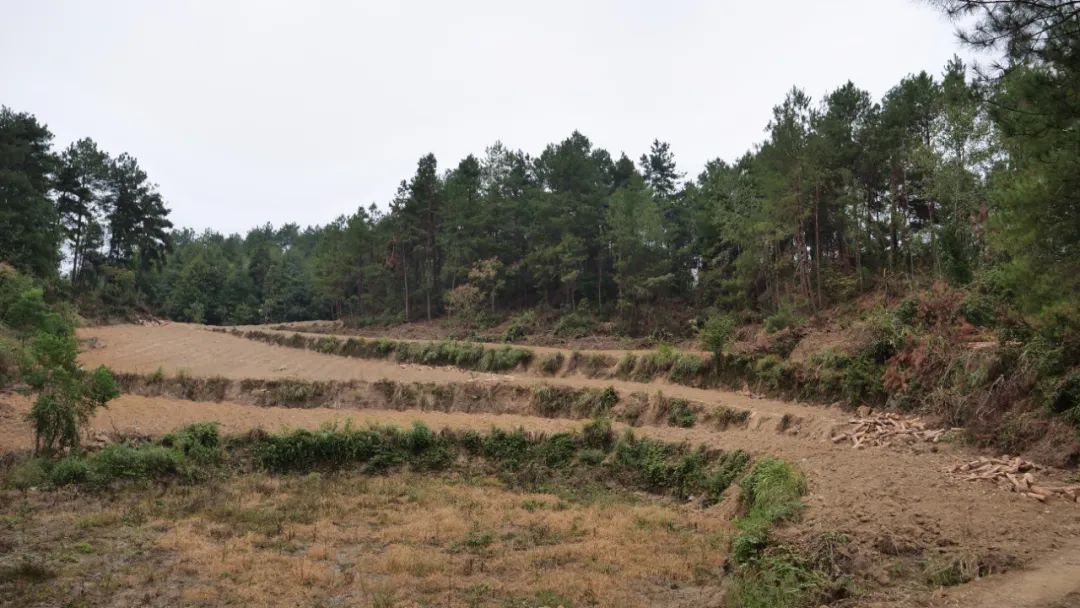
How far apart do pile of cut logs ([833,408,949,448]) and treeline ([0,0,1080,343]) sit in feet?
12.4

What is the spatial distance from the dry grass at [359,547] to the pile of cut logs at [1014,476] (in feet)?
15.1

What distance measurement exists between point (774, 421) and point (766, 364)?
457cm

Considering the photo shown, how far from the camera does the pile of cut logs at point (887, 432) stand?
558 inches

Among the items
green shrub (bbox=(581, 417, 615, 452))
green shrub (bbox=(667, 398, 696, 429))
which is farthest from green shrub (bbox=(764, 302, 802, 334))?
green shrub (bbox=(581, 417, 615, 452))

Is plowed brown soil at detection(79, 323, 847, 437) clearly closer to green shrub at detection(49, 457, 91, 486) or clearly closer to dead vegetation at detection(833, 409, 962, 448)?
dead vegetation at detection(833, 409, 962, 448)

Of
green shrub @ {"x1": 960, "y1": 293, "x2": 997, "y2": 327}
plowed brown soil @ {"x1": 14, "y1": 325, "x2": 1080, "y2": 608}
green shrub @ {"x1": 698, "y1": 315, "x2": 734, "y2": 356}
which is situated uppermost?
green shrub @ {"x1": 960, "y1": 293, "x2": 997, "y2": 327}

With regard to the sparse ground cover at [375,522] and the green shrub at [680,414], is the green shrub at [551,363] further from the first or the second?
the sparse ground cover at [375,522]

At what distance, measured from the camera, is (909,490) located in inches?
428

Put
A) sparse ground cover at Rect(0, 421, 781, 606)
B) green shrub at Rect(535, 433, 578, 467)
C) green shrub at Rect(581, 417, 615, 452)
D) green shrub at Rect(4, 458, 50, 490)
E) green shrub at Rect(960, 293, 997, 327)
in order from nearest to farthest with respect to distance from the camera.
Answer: sparse ground cover at Rect(0, 421, 781, 606), green shrub at Rect(4, 458, 50, 490), green shrub at Rect(960, 293, 997, 327), green shrub at Rect(535, 433, 578, 467), green shrub at Rect(581, 417, 615, 452)

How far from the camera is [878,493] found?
1088 centimetres

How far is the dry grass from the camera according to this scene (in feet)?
31.6

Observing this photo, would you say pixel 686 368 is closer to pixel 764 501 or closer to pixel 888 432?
pixel 888 432

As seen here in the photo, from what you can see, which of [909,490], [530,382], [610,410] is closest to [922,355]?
[909,490]

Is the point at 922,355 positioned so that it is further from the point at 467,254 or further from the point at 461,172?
the point at 461,172
